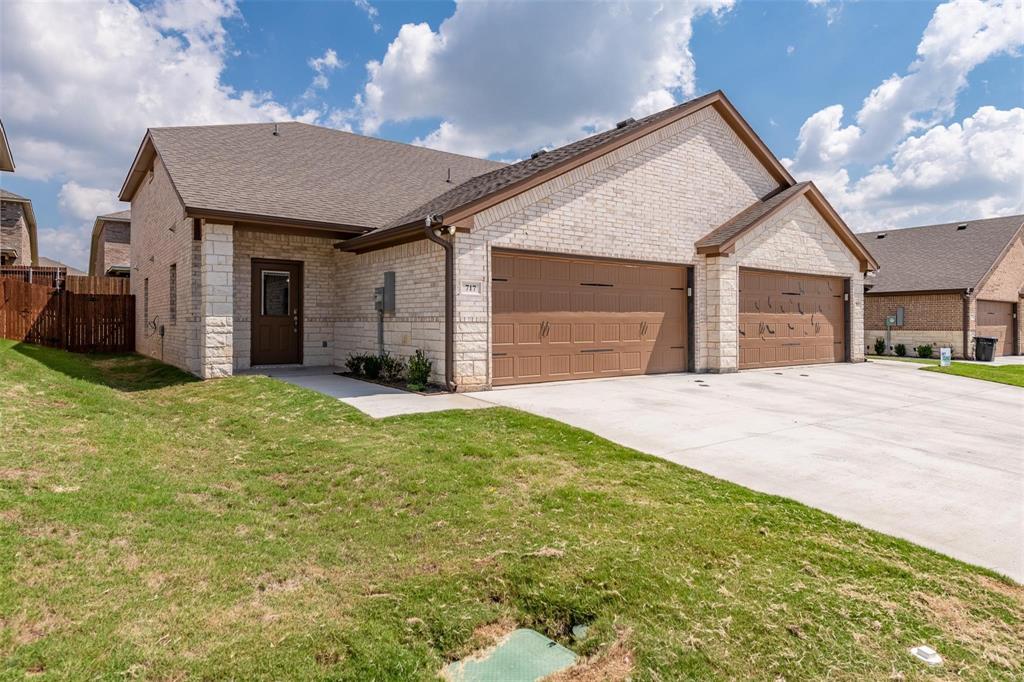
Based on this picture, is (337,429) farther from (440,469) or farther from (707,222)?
(707,222)

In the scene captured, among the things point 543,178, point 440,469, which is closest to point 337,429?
point 440,469

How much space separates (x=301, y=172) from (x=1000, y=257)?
2568 centimetres

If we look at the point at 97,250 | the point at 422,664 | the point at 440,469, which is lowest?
the point at 422,664

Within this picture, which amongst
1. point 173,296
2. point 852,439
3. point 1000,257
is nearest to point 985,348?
point 1000,257

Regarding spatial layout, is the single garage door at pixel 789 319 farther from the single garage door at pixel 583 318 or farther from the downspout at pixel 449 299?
the downspout at pixel 449 299

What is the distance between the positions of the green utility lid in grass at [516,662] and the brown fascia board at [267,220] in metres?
9.94

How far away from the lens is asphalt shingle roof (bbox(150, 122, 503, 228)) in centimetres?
1173

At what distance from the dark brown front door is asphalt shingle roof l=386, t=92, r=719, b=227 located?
9.20ft

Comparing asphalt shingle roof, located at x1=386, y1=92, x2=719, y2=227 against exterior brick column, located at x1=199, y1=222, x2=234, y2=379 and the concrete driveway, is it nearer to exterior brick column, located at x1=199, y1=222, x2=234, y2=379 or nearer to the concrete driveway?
exterior brick column, located at x1=199, y1=222, x2=234, y2=379

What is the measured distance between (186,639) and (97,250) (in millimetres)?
35931

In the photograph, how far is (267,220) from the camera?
36.3ft

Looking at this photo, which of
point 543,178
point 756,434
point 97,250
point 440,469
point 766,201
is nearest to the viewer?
point 440,469

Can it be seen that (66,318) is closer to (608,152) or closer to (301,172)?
(301,172)

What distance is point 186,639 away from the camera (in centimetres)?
287
